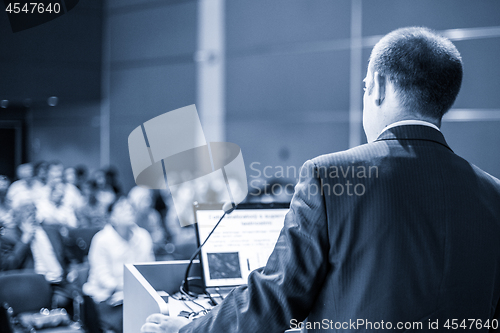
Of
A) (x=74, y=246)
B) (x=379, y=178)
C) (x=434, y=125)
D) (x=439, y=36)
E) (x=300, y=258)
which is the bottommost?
(x=74, y=246)

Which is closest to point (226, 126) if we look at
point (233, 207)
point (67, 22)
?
point (67, 22)

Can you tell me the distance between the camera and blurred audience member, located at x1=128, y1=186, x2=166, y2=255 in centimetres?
507

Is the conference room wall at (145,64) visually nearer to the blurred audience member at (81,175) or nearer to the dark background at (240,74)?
the dark background at (240,74)

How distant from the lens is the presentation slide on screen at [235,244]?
1558 mm

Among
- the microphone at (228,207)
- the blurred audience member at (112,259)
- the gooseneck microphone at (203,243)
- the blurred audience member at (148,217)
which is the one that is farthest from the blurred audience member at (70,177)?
the microphone at (228,207)

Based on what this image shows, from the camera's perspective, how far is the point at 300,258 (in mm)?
862

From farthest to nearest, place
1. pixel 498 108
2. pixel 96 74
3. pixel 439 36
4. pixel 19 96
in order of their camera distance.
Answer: pixel 96 74 → pixel 19 96 → pixel 498 108 → pixel 439 36

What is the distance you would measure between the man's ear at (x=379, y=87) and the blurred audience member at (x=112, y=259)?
2616 millimetres

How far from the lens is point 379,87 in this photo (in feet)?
3.07

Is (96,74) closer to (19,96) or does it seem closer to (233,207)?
(19,96)

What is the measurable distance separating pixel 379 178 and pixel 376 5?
5.35m

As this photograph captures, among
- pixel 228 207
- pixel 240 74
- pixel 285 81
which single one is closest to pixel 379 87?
pixel 228 207

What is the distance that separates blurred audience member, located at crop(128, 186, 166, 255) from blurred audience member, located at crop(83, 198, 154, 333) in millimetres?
1391

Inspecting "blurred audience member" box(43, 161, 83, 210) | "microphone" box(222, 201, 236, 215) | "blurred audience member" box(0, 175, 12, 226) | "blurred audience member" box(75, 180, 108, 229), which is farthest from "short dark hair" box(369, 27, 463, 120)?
"blurred audience member" box(43, 161, 83, 210)
